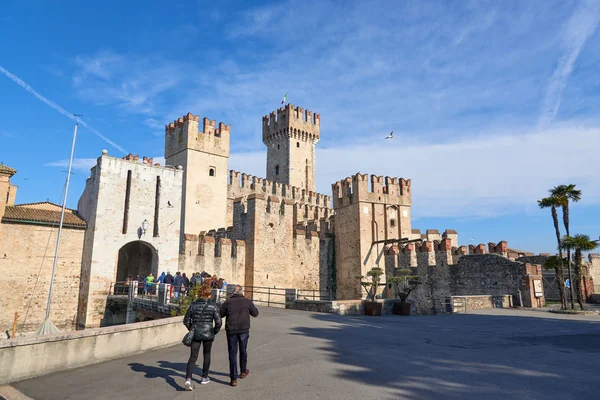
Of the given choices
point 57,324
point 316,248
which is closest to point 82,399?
point 57,324

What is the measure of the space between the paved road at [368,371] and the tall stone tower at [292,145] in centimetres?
4099

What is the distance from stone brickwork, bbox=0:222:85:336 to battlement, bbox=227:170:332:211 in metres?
17.7

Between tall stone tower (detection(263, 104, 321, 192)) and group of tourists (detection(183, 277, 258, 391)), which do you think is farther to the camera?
tall stone tower (detection(263, 104, 321, 192))

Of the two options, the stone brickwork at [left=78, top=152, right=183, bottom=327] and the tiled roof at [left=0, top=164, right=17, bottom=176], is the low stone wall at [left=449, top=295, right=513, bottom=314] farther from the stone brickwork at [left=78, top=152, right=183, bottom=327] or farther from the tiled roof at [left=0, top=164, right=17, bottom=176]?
the tiled roof at [left=0, top=164, right=17, bottom=176]

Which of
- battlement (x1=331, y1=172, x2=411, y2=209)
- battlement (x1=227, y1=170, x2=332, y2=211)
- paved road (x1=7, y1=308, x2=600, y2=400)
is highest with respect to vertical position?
battlement (x1=227, y1=170, x2=332, y2=211)

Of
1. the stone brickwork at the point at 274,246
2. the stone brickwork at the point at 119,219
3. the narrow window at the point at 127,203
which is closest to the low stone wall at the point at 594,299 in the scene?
the stone brickwork at the point at 274,246

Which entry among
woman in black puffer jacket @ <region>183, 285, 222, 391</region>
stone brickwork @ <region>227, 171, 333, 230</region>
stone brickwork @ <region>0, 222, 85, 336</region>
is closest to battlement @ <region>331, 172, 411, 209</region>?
stone brickwork @ <region>227, 171, 333, 230</region>

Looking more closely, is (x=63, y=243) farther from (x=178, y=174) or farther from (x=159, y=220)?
(x=178, y=174)

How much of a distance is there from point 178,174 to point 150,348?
52.4ft

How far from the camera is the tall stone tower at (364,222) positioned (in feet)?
94.6

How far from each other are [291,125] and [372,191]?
24917mm

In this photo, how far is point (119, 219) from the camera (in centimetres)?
2125

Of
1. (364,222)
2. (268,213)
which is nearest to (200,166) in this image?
(268,213)

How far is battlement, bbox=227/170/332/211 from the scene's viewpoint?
125 feet
